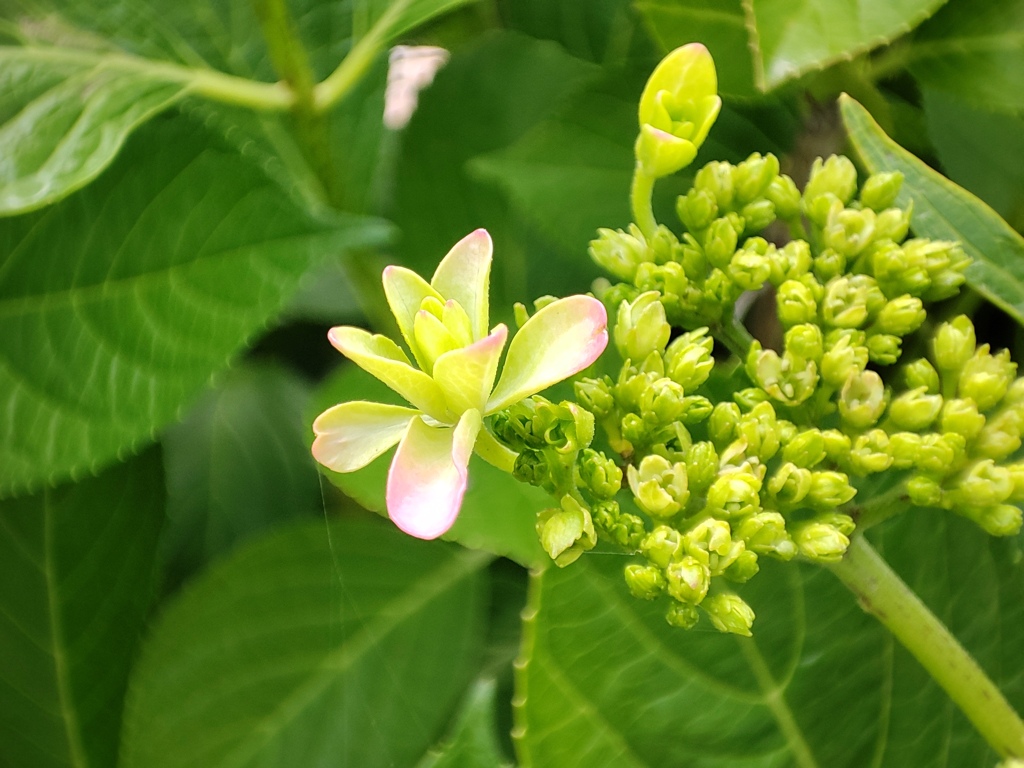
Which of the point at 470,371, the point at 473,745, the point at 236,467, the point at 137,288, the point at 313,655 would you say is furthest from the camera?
the point at 236,467

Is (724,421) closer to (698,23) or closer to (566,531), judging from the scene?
(566,531)

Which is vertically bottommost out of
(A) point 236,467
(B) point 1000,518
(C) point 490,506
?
(A) point 236,467

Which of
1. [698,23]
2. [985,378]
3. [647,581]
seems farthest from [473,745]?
[698,23]

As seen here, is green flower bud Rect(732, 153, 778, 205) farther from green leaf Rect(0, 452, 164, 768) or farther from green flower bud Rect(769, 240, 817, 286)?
green leaf Rect(0, 452, 164, 768)

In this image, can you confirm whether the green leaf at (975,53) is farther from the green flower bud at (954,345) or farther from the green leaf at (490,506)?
the green leaf at (490,506)

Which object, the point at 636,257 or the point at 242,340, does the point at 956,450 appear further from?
the point at 242,340

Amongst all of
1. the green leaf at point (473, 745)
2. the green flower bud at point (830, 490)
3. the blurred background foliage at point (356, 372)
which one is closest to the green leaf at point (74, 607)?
the blurred background foliage at point (356, 372)

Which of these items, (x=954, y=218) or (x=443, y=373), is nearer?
(x=443, y=373)
